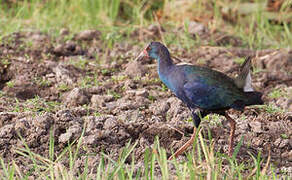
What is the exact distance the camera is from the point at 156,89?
5.41 metres

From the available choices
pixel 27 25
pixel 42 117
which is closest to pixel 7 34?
pixel 27 25

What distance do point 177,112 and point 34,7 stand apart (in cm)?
370

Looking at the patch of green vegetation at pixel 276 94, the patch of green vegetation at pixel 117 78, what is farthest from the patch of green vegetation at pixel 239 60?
the patch of green vegetation at pixel 117 78

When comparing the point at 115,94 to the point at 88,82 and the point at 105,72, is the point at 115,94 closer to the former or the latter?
the point at 88,82

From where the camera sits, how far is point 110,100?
5.05 m

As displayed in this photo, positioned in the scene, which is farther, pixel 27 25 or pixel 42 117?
pixel 27 25

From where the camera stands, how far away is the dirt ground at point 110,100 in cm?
413

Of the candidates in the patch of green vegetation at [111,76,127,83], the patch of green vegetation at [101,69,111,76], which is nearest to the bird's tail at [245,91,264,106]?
the patch of green vegetation at [111,76,127,83]

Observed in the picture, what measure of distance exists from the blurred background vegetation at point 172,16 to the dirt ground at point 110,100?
1.59ft

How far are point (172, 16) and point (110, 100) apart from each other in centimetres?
314

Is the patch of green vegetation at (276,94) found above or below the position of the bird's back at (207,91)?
below

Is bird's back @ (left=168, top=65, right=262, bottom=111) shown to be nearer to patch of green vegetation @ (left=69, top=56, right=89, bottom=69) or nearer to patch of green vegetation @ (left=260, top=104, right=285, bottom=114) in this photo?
patch of green vegetation @ (left=260, top=104, right=285, bottom=114)

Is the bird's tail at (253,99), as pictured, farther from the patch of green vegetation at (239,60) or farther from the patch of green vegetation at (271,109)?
the patch of green vegetation at (239,60)

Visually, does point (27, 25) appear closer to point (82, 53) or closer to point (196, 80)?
point (82, 53)
